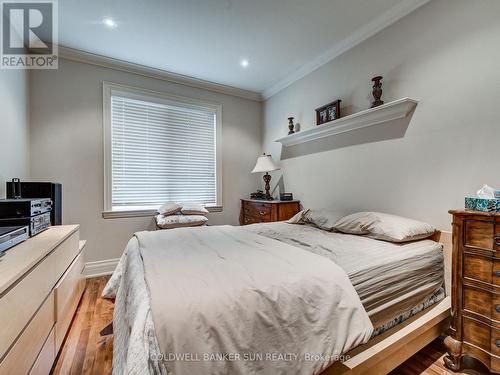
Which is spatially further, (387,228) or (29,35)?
(29,35)

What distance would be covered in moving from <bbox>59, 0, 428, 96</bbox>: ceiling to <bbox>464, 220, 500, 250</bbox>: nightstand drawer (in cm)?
187

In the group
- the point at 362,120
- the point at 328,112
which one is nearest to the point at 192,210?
the point at 328,112

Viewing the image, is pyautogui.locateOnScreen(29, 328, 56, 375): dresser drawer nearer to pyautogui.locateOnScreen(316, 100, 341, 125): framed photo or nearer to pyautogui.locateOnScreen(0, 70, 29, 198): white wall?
pyautogui.locateOnScreen(0, 70, 29, 198): white wall

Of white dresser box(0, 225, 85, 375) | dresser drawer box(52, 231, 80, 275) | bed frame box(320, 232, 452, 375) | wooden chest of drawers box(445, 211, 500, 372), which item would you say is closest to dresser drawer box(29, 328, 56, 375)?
white dresser box(0, 225, 85, 375)

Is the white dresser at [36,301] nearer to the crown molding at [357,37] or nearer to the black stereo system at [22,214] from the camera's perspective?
the black stereo system at [22,214]

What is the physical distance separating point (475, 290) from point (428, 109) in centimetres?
138

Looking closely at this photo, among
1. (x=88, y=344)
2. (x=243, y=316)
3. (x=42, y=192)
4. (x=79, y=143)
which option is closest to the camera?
(x=243, y=316)

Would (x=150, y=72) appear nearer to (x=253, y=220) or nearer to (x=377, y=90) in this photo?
(x=253, y=220)

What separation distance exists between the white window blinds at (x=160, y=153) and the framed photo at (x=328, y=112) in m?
1.68

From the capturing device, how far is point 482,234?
1327mm

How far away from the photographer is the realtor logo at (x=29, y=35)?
82.2 inches

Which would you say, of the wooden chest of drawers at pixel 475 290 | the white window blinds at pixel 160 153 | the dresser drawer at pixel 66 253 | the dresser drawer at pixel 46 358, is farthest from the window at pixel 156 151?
the wooden chest of drawers at pixel 475 290

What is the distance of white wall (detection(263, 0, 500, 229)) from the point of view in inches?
64.9

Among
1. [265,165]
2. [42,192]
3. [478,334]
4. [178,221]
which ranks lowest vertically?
[478,334]
